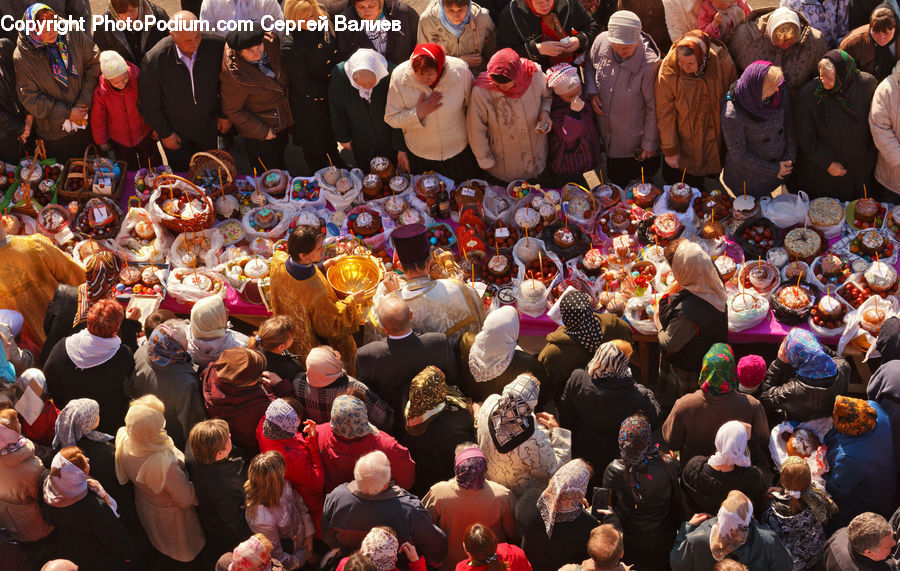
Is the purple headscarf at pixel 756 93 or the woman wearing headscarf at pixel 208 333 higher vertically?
the purple headscarf at pixel 756 93

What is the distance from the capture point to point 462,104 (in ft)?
26.3

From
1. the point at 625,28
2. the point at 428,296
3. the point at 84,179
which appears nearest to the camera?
the point at 428,296

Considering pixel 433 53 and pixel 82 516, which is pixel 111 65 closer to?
pixel 433 53

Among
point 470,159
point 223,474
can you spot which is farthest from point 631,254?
point 223,474

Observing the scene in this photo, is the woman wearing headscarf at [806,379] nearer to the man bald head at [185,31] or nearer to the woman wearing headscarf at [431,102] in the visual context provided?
the woman wearing headscarf at [431,102]

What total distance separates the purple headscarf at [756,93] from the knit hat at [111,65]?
507 centimetres

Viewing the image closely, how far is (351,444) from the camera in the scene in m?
5.65

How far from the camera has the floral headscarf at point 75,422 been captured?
5605mm

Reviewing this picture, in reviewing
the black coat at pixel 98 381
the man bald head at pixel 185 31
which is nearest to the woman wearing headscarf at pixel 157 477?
the black coat at pixel 98 381

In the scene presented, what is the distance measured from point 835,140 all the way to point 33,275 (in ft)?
20.3

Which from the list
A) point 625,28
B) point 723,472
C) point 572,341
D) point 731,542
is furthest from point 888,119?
point 731,542

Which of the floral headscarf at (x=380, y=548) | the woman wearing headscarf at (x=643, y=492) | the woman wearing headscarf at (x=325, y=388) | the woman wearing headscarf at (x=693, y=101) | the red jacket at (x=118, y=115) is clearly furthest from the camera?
the red jacket at (x=118, y=115)

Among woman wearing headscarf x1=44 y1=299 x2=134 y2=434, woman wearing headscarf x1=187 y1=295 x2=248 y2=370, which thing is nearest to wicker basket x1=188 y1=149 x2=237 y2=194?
woman wearing headscarf x1=187 y1=295 x2=248 y2=370

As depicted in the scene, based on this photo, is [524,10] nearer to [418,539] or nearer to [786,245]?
[786,245]
